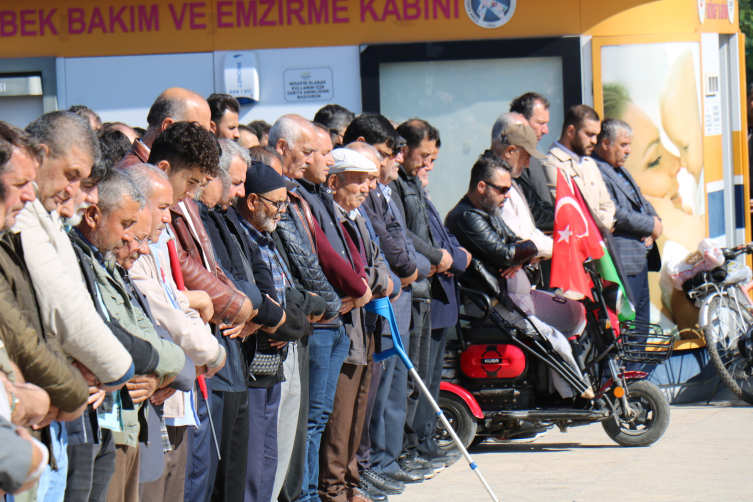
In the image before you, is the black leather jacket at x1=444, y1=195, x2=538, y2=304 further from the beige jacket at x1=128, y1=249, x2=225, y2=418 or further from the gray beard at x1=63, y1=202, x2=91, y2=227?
the gray beard at x1=63, y1=202, x2=91, y2=227

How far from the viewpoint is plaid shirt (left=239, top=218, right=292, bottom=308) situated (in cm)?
439

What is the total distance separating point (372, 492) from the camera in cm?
551

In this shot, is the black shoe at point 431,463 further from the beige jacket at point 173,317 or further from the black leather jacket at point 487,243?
the beige jacket at point 173,317

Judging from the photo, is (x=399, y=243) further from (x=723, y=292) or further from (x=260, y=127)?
(x=723, y=292)

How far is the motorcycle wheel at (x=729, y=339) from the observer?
809cm

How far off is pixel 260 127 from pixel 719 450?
13.7ft

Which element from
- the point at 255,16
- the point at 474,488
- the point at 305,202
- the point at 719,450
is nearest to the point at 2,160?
the point at 305,202

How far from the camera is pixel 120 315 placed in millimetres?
3121

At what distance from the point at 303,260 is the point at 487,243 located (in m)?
2.11

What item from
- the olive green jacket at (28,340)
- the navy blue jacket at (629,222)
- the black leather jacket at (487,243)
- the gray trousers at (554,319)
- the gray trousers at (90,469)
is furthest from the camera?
the navy blue jacket at (629,222)

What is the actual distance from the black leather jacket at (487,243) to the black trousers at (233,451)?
2683 millimetres

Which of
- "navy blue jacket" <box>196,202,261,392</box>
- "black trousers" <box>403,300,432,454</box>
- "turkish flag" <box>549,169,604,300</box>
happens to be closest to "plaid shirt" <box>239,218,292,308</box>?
"navy blue jacket" <box>196,202,261,392</box>

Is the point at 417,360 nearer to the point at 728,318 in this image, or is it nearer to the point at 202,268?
the point at 202,268

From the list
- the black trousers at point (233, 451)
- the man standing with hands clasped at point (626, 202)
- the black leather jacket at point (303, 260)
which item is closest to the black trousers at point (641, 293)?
the man standing with hands clasped at point (626, 202)
